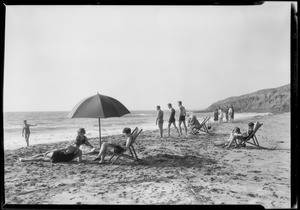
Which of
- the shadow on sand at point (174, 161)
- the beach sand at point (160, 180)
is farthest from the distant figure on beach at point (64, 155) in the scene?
the shadow on sand at point (174, 161)

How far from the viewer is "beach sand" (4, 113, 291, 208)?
143 inches

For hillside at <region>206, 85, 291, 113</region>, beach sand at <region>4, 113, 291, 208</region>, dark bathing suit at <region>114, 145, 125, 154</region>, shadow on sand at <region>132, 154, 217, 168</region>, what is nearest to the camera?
beach sand at <region>4, 113, 291, 208</region>

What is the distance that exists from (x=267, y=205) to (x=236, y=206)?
0.57 metres

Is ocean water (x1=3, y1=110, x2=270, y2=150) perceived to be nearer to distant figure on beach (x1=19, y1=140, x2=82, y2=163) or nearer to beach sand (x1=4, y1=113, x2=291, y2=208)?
beach sand (x1=4, y1=113, x2=291, y2=208)

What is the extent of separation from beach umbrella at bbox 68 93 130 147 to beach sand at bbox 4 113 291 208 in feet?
3.88

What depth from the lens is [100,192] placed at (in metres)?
3.89

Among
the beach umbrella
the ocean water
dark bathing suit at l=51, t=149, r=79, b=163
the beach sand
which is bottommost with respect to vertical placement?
the ocean water

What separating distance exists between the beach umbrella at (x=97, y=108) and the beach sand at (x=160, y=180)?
1183 millimetres

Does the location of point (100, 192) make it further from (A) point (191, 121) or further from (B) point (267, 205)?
(A) point (191, 121)

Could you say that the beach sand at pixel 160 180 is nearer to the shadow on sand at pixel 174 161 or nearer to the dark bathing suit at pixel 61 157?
the shadow on sand at pixel 174 161

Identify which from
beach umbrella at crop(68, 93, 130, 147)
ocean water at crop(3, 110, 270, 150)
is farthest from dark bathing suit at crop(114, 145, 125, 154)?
ocean water at crop(3, 110, 270, 150)

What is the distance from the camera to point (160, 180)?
440 cm

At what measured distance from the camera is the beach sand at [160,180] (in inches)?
143
